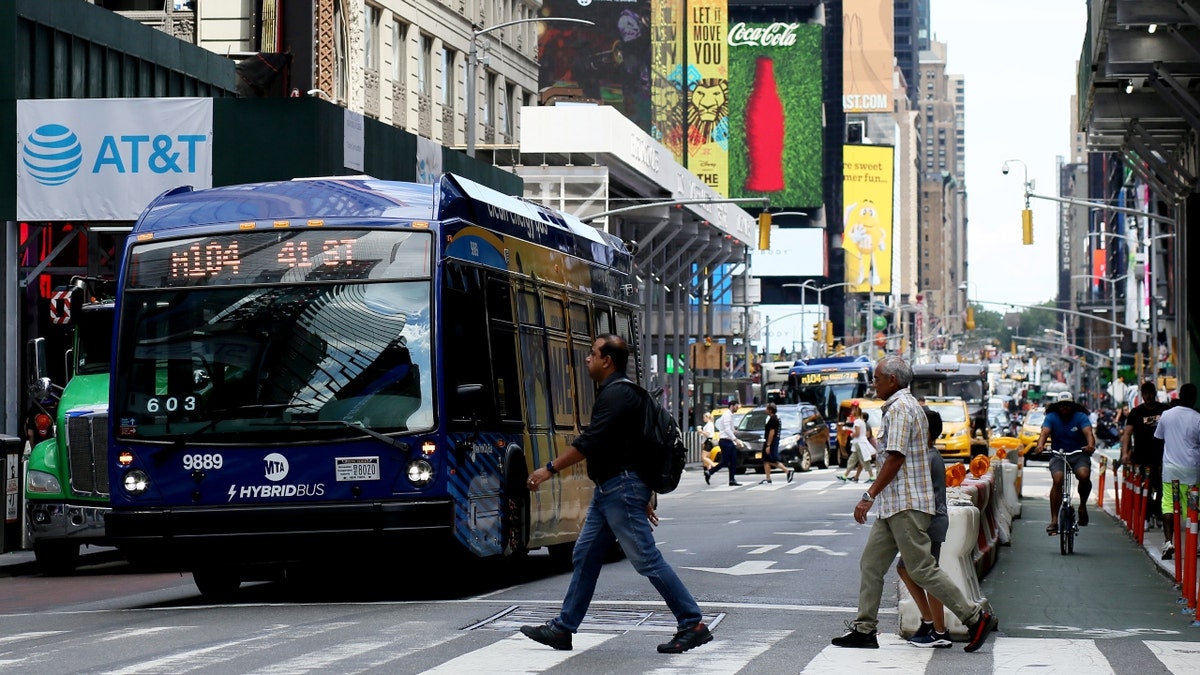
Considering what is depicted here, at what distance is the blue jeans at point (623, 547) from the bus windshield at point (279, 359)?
296 cm

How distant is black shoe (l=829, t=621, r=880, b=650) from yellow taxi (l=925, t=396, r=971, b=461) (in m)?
33.2

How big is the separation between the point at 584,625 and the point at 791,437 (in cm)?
3675

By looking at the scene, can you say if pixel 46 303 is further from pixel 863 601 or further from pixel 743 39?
pixel 743 39

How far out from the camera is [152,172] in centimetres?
2853

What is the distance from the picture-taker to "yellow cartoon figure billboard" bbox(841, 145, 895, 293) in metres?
198

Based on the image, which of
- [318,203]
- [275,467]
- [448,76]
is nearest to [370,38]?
[448,76]

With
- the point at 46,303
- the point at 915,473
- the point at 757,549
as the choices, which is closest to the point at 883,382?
the point at 915,473

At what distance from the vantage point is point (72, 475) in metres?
18.4

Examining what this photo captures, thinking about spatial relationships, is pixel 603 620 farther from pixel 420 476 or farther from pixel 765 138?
pixel 765 138

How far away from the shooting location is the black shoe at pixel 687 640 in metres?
10.6

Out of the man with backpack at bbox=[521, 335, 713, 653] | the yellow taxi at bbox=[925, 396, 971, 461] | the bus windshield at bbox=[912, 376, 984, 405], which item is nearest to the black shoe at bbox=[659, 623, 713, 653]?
the man with backpack at bbox=[521, 335, 713, 653]

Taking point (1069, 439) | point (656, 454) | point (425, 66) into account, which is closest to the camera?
point (656, 454)

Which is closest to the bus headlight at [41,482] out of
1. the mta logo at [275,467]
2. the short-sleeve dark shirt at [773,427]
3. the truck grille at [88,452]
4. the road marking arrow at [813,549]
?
the truck grille at [88,452]

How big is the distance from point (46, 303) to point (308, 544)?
20820mm
